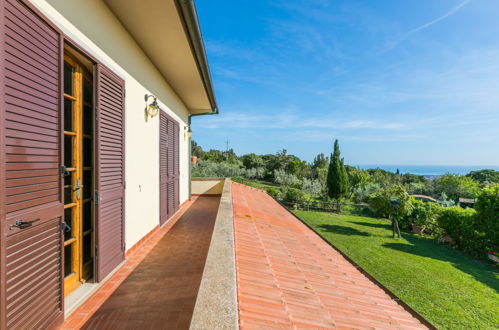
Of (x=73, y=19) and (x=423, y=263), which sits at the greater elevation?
(x=73, y=19)

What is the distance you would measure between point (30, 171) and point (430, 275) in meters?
11.2

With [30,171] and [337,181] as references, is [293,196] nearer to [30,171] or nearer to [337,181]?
[337,181]

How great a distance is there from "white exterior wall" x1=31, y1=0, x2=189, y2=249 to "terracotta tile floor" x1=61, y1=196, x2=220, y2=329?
19.2 inches

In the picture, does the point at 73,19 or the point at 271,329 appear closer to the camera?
the point at 271,329

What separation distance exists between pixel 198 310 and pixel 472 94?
103ft

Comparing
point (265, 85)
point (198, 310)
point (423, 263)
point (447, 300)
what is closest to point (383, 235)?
point (423, 263)

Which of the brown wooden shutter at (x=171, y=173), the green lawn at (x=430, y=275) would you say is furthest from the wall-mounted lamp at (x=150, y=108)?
the green lawn at (x=430, y=275)

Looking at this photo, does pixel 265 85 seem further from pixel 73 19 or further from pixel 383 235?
pixel 73 19

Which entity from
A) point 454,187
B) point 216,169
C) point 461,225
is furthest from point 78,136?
point 454,187

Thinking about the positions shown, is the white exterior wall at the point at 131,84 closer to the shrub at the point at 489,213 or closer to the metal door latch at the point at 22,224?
the metal door latch at the point at 22,224

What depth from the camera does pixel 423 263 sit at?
9.16 meters

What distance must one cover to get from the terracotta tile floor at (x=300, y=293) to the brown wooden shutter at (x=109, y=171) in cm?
152

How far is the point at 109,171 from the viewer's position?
2.62 metres

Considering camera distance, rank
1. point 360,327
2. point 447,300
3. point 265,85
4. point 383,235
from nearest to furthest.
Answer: point 360,327 → point 447,300 → point 383,235 → point 265,85
